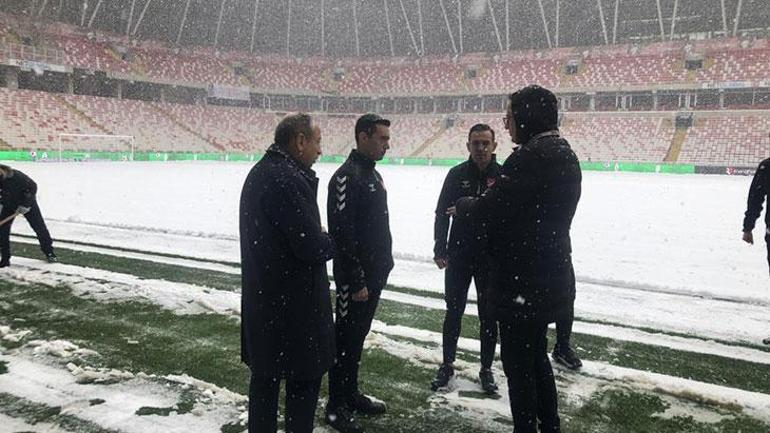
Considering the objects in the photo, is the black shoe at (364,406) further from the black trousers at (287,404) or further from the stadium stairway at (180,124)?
the stadium stairway at (180,124)

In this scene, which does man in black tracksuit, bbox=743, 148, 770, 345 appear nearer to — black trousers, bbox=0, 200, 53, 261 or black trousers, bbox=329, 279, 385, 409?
black trousers, bbox=329, 279, 385, 409

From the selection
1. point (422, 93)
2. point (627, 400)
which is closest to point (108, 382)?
point (627, 400)

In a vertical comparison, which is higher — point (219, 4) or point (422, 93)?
point (219, 4)

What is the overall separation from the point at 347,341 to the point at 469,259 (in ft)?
3.56

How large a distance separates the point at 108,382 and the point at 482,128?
3.21m

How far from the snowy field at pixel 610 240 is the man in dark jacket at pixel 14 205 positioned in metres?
1.48

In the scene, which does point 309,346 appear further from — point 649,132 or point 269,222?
point 649,132

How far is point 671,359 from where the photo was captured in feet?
14.4

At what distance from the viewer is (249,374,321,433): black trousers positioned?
245 cm

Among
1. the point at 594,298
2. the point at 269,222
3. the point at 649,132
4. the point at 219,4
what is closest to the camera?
the point at 269,222

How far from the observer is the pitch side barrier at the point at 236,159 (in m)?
32.2

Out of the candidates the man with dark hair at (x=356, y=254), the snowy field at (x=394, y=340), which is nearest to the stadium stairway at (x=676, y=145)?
the snowy field at (x=394, y=340)

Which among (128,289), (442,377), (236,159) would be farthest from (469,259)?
(236,159)

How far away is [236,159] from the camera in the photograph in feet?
148
